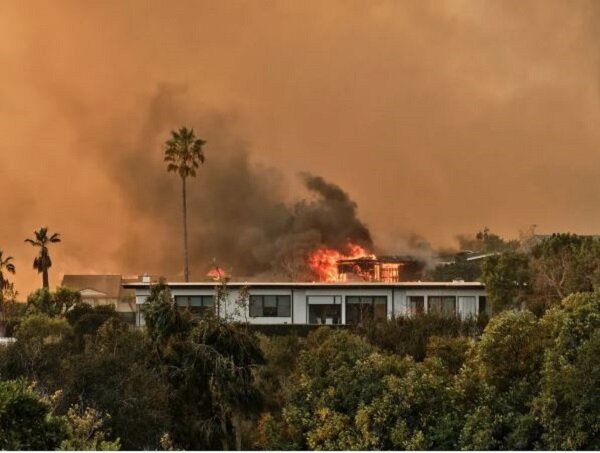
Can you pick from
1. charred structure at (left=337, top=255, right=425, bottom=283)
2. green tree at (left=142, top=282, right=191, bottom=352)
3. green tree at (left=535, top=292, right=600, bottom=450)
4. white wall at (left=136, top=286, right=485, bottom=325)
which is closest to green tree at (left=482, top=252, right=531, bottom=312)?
white wall at (left=136, top=286, right=485, bottom=325)

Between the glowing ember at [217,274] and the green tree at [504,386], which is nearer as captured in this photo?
the green tree at [504,386]

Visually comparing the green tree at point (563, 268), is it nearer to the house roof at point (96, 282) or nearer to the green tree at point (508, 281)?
the green tree at point (508, 281)

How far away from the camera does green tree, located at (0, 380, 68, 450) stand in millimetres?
12609

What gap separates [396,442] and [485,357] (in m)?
3.42

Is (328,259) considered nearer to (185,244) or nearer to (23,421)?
(185,244)

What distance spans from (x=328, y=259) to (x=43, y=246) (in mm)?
30805

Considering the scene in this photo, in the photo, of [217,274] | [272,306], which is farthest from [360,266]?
[217,274]

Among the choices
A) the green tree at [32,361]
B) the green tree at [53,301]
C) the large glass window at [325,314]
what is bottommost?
the green tree at [32,361]

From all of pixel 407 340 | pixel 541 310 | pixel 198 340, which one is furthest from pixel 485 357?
pixel 541 310

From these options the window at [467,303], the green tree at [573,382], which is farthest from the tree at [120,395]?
the window at [467,303]

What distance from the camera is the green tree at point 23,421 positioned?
41.4ft

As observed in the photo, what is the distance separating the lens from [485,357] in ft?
88.0

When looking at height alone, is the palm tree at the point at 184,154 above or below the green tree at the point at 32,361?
above

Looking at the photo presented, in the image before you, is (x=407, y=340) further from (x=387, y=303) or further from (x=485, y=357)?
(x=387, y=303)
